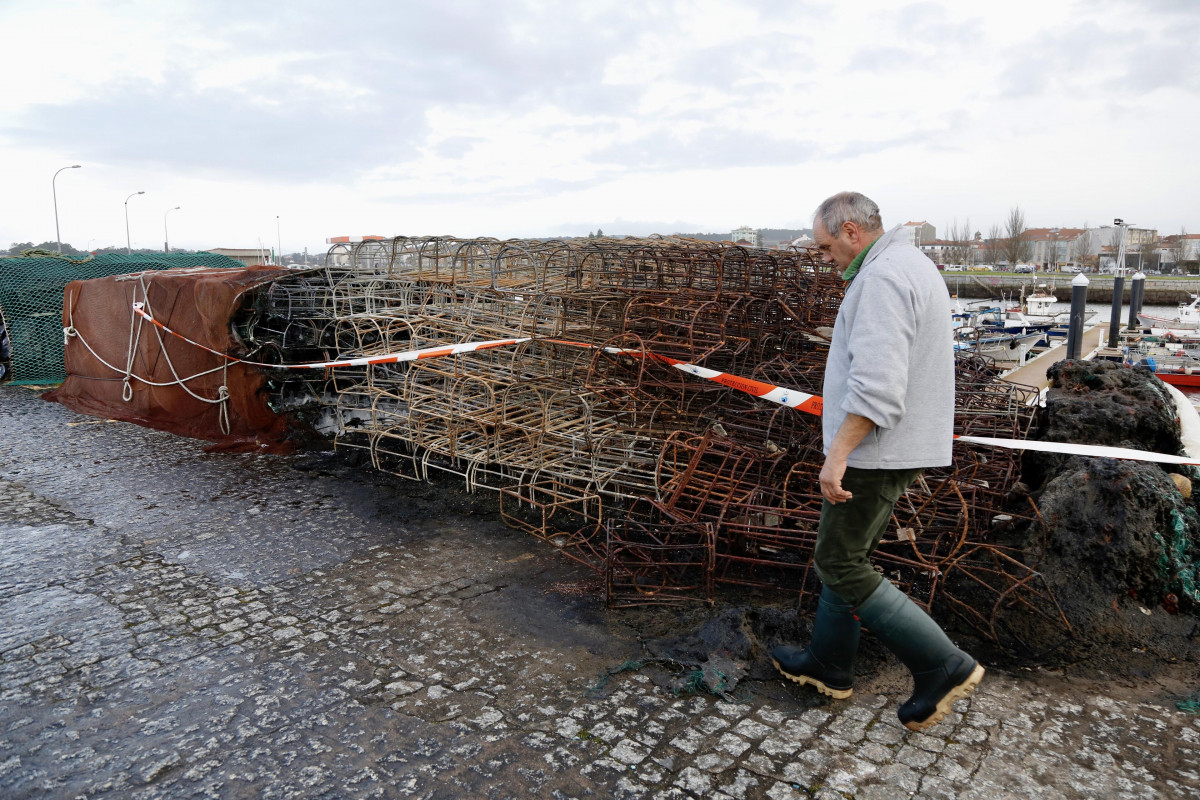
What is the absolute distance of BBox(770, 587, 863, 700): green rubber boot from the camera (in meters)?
2.99

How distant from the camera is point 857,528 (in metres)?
2.86

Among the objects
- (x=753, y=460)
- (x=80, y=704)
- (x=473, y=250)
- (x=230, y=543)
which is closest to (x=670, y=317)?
(x=753, y=460)

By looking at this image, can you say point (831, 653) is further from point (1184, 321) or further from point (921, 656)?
point (1184, 321)

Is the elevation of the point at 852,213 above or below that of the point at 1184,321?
above

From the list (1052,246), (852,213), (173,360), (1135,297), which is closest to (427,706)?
(852,213)

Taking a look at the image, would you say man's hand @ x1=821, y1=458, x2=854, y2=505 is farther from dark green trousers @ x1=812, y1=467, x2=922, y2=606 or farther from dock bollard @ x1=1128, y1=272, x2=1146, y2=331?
dock bollard @ x1=1128, y1=272, x2=1146, y2=331

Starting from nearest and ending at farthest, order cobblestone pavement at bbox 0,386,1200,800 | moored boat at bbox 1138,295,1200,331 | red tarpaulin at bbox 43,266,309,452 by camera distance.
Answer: cobblestone pavement at bbox 0,386,1200,800 < red tarpaulin at bbox 43,266,309,452 < moored boat at bbox 1138,295,1200,331

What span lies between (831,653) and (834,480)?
0.79 metres

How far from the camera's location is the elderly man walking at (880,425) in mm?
2680

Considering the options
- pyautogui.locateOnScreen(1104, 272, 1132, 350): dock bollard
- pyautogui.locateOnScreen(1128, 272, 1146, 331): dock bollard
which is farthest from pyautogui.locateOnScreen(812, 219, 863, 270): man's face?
pyautogui.locateOnScreen(1128, 272, 1146, 331): dock bollard

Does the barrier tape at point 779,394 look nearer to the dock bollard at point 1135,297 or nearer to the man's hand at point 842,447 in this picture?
the man's hand at point 842,447

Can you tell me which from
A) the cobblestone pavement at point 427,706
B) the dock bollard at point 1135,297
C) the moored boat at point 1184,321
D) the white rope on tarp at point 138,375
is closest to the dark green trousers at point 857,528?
the cobblestone pavement at point 427,706

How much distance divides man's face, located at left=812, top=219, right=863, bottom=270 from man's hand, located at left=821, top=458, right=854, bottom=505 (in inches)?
32.6

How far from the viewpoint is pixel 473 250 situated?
24.4 ft
